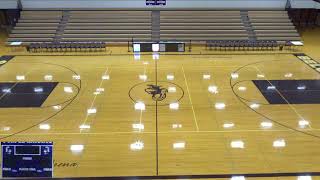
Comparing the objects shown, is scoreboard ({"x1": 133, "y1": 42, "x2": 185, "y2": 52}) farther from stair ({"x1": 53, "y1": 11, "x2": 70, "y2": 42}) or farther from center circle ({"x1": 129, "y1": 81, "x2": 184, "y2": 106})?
center circle ({"x1": 129, "y1": 81, "x2": 184, "y2": 106})

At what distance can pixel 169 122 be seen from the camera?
35.7 ft

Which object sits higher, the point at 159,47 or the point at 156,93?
the point at 159,47

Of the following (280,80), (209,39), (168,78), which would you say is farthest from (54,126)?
(209,39)

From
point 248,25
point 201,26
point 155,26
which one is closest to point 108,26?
point 155,26

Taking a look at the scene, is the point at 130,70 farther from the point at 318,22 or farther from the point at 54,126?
the point at 318,22

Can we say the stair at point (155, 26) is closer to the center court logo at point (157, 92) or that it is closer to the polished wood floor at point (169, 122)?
the polished wood floor at point (169, 122)

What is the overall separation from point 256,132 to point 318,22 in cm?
1861

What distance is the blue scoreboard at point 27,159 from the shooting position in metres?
A: 6.25

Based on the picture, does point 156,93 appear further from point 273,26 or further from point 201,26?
point 273,26

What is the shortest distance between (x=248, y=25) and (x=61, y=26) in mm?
11654

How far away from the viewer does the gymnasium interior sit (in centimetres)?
861

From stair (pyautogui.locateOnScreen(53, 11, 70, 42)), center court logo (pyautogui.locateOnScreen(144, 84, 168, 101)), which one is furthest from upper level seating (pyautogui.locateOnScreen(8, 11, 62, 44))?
center court logo (pyautogui.locateOnScreen(144, 84, 168, 101))

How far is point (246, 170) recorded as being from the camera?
8.33 meters

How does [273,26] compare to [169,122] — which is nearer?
[169,122]
